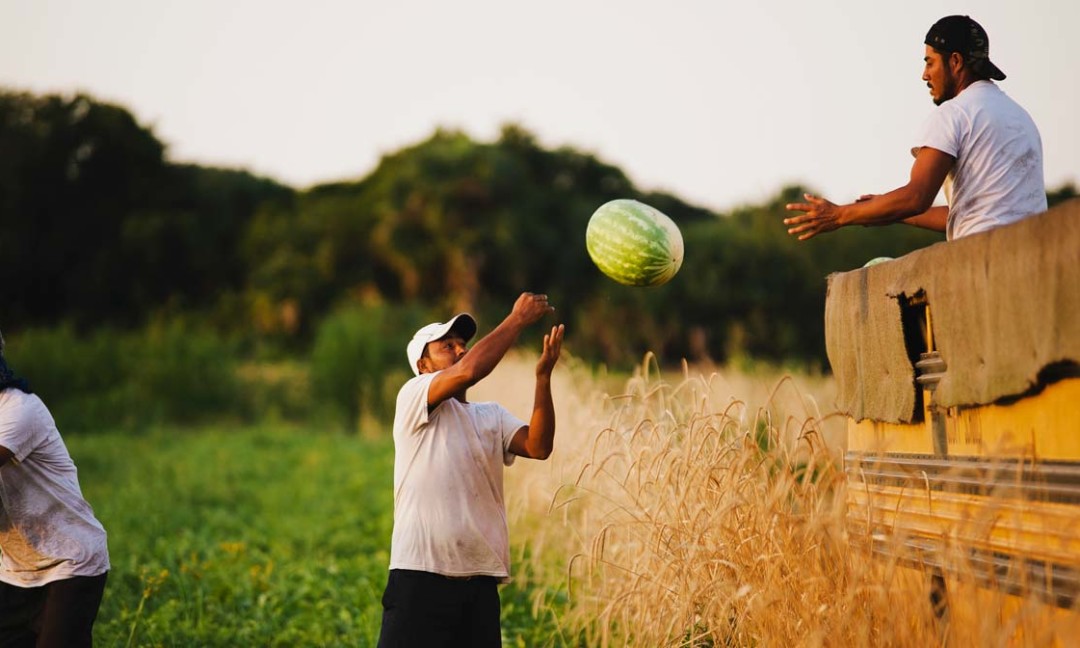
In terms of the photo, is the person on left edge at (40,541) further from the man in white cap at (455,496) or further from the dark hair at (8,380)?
the man in white cap at (455,496)

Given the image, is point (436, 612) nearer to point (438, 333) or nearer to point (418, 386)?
point (418, 386)

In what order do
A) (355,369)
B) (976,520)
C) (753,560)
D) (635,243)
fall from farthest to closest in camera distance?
(355,369) < (635,243) < (753,560) < (976,520)

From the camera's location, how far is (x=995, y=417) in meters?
3.63

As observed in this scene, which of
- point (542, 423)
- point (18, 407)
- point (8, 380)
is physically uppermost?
point (8, 380)

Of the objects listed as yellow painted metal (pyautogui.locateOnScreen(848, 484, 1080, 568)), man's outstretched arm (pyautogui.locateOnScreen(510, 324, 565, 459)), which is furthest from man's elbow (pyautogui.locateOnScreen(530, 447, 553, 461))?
yellow painted metal (pyautogui.locateOnScreen(848, 484, 1080, 568))

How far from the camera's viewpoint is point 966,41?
4.38 metres

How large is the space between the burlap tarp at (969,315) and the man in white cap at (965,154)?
0.92ft

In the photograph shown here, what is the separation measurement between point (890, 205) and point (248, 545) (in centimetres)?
819

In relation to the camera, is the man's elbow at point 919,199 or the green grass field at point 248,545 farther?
the green grass field at point 248,545

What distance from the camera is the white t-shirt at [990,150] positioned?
426 cm

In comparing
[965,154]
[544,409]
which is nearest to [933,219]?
[965,154]

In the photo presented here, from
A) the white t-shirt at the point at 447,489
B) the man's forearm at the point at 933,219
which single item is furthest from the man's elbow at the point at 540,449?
the man's forearm at the point at 933,219

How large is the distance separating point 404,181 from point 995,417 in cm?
4022

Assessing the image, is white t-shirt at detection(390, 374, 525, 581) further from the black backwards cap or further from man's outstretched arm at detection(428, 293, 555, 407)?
the black backwards cap
